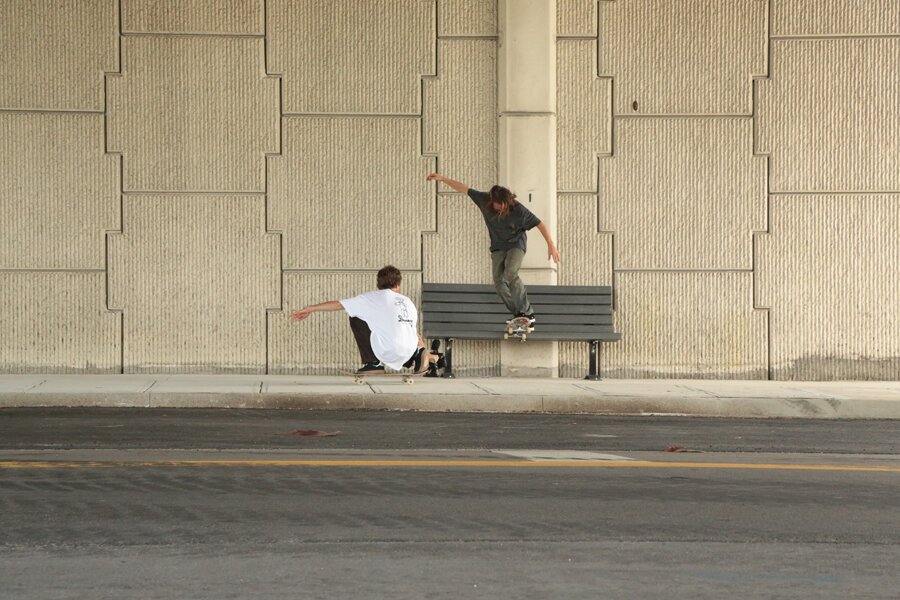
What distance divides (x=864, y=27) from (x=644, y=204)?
10.4 ft

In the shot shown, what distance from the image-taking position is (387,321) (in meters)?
13.5

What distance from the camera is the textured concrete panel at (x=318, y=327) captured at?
51.1ft

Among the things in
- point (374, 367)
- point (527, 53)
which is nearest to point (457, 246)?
point (527, 53)

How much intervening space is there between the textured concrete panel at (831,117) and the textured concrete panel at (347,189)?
3.94 m

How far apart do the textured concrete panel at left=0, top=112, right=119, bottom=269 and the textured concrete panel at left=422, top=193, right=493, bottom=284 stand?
349 cm

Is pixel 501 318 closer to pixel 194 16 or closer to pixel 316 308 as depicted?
pixel 316 308

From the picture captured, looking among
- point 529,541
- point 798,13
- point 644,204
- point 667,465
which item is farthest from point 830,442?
point 798,13

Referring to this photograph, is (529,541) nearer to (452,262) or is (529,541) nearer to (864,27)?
(452,262)

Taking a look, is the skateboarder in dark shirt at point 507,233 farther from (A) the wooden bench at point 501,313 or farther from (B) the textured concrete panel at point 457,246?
(B) the textured concrete panel at point 457,246

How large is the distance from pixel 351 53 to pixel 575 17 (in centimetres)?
253

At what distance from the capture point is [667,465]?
325 inches

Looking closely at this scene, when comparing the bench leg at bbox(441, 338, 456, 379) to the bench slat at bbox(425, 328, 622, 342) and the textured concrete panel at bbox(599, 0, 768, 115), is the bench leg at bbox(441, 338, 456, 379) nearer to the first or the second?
the bench slat at bbox(425, 328, 622, 342)

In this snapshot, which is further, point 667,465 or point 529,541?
point 667,465

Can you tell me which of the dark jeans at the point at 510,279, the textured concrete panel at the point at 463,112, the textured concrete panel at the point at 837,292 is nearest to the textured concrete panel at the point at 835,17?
the textured concrete panel at the point at 837,292
